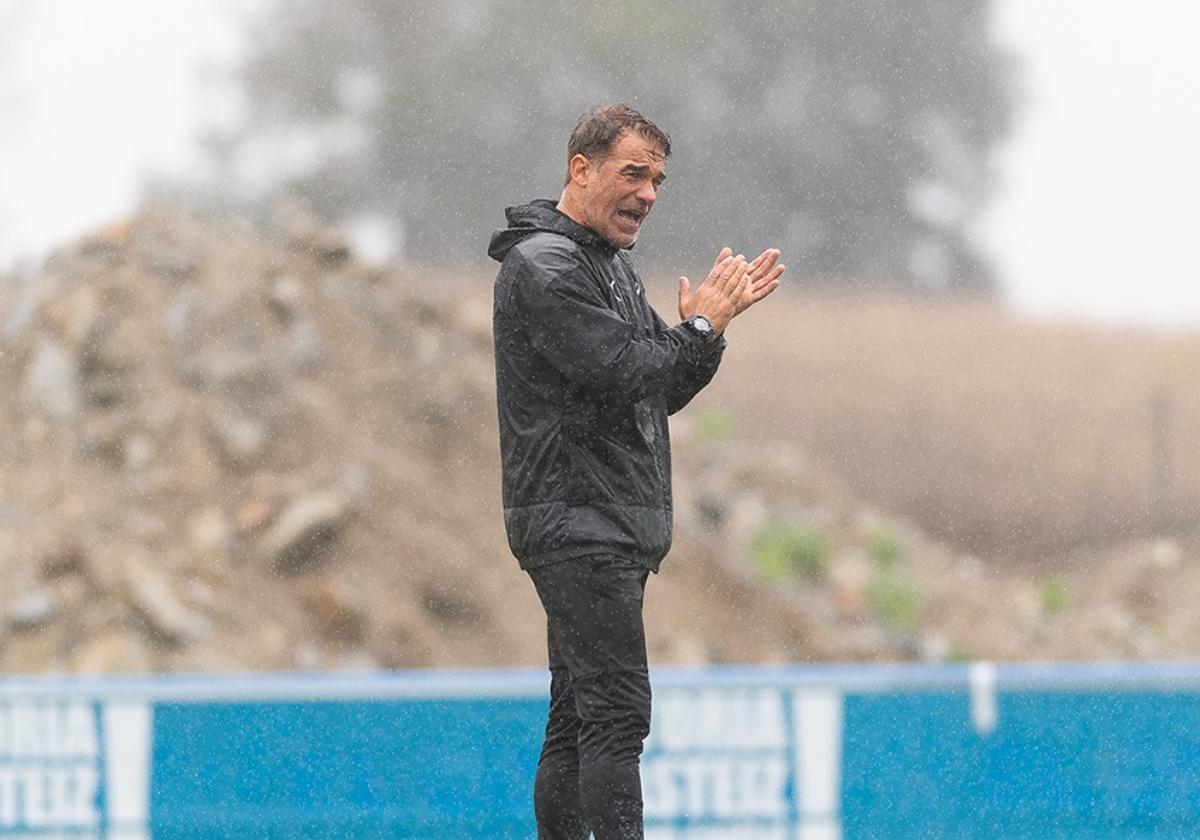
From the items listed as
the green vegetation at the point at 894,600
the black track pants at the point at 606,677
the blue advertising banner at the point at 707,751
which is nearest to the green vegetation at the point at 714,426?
the green vegetation at the point at 894,600

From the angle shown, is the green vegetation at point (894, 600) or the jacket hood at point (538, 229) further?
the green vegetation at point (894, 600)

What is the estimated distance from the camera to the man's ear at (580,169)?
3867mm

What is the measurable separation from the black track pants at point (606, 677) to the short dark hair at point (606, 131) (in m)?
0.85

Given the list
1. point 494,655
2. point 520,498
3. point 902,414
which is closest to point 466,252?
point 902,414

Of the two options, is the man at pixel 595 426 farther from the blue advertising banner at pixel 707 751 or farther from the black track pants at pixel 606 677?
the blue advertising banner at pixel 707 751

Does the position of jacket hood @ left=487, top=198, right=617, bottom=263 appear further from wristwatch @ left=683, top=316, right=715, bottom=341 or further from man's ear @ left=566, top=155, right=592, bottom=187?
wristwatch @ left=683, top=316, right=715, bottom=341

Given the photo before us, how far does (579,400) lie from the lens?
378 centimetres

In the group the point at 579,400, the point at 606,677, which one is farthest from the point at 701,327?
the point at 606,677

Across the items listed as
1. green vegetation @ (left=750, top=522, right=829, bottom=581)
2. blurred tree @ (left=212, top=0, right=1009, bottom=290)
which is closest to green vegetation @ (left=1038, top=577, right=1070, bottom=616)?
green vegetation @ (left=750, top=522, right=829, bottom=581)

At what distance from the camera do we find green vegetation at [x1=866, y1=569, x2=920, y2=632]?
12586 millimetres

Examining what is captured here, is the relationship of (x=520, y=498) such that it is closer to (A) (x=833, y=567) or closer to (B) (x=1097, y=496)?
(A) (x=833, y=567)

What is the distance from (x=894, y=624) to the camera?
41.1ft

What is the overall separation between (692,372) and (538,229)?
17.7 inches

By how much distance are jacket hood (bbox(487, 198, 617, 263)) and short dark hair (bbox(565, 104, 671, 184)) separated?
139mm
